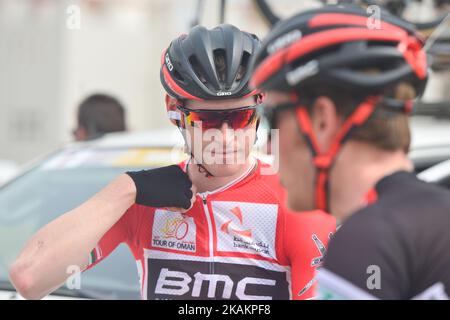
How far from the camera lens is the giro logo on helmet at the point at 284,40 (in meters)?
1.72

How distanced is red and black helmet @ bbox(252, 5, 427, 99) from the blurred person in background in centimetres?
467

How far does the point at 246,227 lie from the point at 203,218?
15cm

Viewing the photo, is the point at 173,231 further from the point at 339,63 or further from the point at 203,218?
the point at 339,63

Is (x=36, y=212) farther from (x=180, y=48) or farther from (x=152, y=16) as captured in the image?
(x=152, y=16)

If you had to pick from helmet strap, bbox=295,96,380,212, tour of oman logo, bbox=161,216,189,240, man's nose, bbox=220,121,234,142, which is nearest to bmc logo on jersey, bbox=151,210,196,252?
tour of oman logo, bbox=161,216,189,240

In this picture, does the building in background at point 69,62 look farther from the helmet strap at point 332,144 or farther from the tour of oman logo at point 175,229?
the helmet strap at point 332,144

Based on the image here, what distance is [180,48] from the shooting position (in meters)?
2.71

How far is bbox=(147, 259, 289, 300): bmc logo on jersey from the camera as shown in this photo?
101 inches

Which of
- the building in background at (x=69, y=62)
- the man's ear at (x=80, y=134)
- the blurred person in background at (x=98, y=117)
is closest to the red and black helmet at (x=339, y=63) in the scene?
the man's ear at (x=80, y=134)

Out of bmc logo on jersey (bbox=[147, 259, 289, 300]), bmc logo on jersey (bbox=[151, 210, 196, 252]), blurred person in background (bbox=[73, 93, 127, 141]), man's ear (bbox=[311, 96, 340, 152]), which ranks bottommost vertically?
bmc logo on jersey (bbox=[147, 259, 289, 300])

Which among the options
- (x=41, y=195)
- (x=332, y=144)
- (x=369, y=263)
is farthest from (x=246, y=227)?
(x=41, y=195)

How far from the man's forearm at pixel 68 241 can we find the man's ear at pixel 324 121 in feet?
3.06

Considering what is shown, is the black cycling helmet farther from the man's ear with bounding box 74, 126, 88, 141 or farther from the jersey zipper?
the man's ear with bounding box 74, 126, 88, 141

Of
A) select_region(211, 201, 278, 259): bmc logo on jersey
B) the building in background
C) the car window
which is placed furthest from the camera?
the building in background
